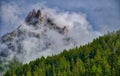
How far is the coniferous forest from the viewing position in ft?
174

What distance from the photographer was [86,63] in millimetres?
59031

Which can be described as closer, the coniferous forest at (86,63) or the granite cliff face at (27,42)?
the coniferous forest at (86,63)

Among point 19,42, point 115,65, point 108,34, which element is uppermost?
point 19,42

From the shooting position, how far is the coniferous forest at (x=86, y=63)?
52963 mm

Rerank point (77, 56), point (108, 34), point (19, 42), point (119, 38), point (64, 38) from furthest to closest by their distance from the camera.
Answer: point (64, 38) < point (19, 42) < point (108, 34) < point (119, 38) < point (77, 56)

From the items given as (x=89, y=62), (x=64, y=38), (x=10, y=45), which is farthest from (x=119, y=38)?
(x=64, y=38)

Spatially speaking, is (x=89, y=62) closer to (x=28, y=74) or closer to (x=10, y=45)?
(x=28, y=74)

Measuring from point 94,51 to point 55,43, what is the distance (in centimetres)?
12889

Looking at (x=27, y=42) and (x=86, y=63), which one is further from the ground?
(x=27, y=42)

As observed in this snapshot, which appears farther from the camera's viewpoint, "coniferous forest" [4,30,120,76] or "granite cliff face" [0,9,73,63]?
"granite cliff face" [0,9,73,63]

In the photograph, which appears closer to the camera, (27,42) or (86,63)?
(86,63)

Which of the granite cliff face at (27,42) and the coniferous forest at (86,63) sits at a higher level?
the granite cliff face at (27,42)

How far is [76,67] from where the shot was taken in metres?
57.0

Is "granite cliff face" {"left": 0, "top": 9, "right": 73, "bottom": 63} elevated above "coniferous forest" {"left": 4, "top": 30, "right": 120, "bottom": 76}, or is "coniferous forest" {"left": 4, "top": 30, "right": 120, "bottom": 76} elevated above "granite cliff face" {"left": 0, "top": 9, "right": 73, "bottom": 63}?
"granite cliff face" {"left": 0, "top": 9, "right": 73, "bottom": 63}
